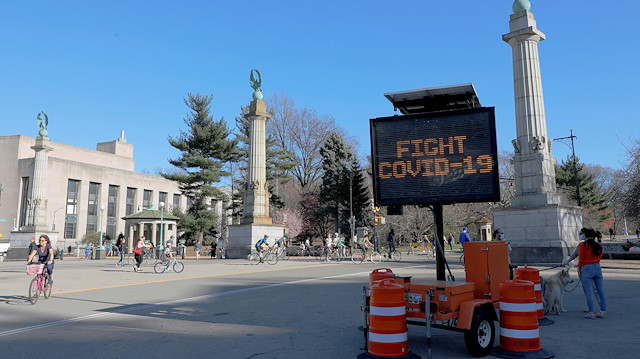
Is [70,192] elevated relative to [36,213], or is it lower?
elevated

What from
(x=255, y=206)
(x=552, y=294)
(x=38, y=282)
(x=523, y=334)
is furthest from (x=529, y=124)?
(x=38, y=282)

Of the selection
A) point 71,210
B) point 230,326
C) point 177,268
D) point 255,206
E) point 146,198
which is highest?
point 146,198

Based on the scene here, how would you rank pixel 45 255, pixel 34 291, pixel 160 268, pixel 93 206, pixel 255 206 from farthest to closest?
pixel 93 206
pixel 255 206
pixel 160 268
pixel 45 255
pixel 34 291

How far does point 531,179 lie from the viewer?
2203 cm

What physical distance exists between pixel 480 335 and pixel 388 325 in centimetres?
144

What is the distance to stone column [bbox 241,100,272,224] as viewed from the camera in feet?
109

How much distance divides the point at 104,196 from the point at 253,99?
47374mm

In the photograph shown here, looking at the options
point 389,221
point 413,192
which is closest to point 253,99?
point 389,221

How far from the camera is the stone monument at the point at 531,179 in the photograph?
21.0 meters

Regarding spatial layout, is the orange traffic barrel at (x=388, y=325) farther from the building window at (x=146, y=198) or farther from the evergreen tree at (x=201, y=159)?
the building window at (x=146, y=198)

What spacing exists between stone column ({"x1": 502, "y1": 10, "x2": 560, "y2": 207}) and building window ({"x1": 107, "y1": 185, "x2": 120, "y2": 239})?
67327 millimetres

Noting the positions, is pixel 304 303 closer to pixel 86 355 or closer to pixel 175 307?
pixel 175 307

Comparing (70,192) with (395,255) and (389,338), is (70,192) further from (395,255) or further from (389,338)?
(389,338)

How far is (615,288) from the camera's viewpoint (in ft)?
41.1
